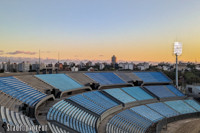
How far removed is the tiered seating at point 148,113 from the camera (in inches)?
1351

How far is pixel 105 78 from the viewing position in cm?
4688

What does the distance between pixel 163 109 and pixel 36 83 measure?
1023 inches

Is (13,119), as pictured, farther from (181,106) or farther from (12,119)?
(181,106)

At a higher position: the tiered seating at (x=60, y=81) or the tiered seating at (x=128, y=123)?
the tiered seating at (x=60, y=81)

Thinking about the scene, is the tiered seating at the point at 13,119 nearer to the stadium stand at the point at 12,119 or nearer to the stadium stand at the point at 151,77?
the stadium stand at the point at 12,119

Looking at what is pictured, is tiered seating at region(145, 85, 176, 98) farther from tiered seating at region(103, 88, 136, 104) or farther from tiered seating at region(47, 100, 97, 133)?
tiered seating at region(47, 100, 97, 133)

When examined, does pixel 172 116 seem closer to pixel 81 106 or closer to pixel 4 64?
pixel 81 106

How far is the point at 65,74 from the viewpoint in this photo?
41.9 meters

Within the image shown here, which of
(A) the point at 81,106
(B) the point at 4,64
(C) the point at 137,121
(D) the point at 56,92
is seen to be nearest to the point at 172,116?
(C) the point at 137,121

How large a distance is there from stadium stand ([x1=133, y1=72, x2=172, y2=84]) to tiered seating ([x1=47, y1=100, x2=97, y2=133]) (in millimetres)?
28018

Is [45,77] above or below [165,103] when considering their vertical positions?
above

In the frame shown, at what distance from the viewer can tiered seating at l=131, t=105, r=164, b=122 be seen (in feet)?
113

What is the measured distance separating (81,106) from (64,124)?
7.96 metres

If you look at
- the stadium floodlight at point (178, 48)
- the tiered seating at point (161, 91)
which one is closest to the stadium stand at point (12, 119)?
the tiered seating at point (161, 91)
